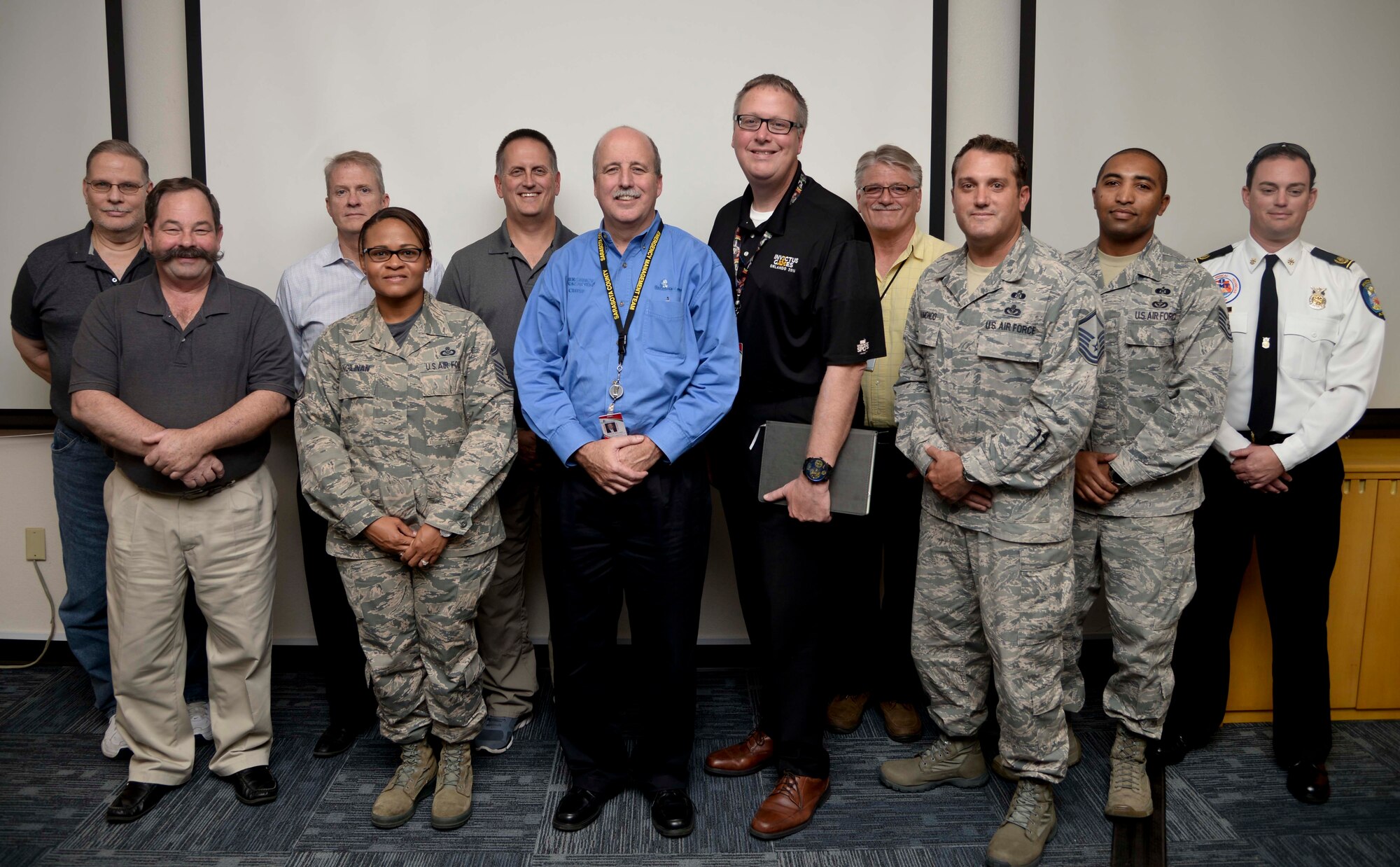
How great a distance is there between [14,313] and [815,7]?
283 centimetres

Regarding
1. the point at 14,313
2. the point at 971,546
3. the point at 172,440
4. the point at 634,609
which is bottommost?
the point at 634,609

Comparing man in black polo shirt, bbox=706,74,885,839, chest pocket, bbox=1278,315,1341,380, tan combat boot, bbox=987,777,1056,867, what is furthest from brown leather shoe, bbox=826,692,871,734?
chest pocket, bbox=1278,315,1341,380

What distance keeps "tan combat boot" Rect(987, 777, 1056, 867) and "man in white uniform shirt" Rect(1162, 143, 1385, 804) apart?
653 mm

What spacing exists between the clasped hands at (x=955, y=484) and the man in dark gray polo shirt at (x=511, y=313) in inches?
46.6

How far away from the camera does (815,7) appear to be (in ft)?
10.1

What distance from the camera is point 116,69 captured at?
308 centimetres

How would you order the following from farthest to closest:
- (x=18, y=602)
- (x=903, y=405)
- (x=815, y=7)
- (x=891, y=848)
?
(x=18, y=602) → (x=815, y=7) → (x=903, y=405) → (x=891, y=848)

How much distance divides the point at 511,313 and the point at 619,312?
2.05ft

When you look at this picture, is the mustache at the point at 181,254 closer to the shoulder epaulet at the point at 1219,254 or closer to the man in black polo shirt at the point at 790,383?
the man in black polo shirt at the point at 790,383

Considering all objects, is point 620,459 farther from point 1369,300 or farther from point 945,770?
point 1369,300

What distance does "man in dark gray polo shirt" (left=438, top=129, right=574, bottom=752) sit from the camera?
2711 mm

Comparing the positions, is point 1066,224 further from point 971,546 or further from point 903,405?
point 971,546

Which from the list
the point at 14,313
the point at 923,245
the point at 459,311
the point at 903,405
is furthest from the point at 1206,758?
the point at 14,313

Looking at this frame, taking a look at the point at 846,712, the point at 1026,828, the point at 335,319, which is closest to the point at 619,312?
the point at 335,319
